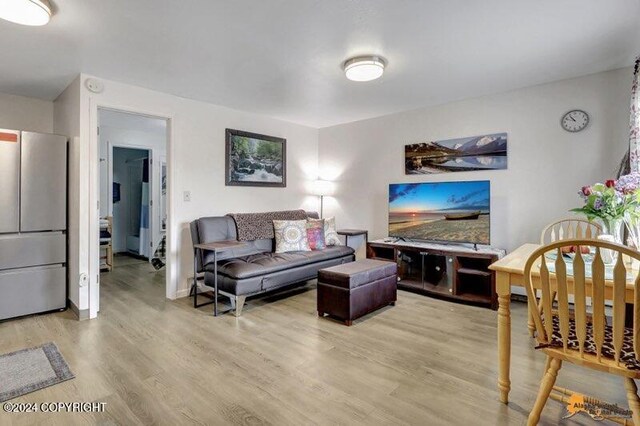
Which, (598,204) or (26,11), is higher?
(26,11)

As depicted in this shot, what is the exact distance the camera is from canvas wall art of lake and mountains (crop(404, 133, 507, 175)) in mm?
3730

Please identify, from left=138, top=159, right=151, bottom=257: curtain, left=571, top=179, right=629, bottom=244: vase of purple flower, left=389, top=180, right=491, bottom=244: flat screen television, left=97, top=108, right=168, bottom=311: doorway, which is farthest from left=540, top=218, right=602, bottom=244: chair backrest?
left=138, top=159, right=151, bottom=257: curtain

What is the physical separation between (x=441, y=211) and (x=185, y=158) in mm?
3042

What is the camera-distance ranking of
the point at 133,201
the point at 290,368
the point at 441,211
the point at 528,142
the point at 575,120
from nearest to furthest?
the point at 290,368, the point at 575,120, the point at 528,142, the point at 441,211, the point at 133,201

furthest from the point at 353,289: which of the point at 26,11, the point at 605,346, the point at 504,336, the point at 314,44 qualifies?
the point at 26,11

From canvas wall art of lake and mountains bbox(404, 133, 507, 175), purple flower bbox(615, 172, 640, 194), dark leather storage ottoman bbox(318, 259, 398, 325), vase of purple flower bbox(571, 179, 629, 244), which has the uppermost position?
canvas wall art of lake and mountains bbox(404, 133, 507, 175)

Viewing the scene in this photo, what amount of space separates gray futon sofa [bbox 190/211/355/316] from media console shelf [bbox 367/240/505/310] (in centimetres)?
82

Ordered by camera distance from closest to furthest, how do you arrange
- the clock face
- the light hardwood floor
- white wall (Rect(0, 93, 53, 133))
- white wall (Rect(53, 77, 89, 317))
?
1. the light hardwood floor
2. white wall (Rect(53, 77, 89, 317))
3. the clock face
4. white wall (Rect(0, 93, 53, 133))

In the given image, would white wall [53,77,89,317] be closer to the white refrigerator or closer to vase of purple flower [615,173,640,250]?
the white refrigerator

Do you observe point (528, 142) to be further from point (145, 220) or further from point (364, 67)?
point (145, 220)

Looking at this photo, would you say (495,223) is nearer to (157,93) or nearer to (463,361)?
(463,361)

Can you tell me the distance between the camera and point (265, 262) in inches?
138

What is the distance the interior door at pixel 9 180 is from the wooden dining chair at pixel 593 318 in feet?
13.3

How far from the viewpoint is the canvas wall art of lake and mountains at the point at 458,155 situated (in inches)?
147
